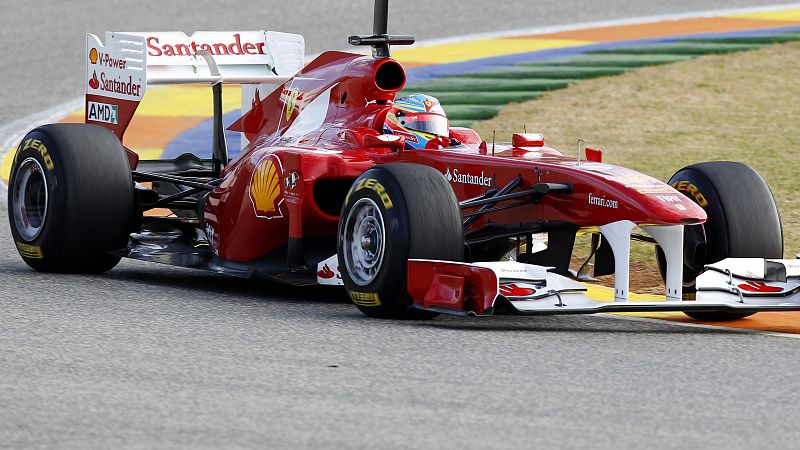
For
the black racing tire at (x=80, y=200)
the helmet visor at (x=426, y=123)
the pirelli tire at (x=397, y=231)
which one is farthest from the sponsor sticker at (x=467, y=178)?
the black racing tire at (x=80, y=200)

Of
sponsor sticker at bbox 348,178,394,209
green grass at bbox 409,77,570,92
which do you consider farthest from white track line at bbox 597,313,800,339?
green grass at bbox 409,77,570,92

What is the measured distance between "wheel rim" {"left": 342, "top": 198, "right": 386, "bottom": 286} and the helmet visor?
103 cm

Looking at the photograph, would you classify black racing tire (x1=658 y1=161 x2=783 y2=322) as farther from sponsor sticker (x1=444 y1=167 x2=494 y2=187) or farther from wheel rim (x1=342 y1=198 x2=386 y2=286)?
wheel rim (x1=342 y1=198 x2=386 y2=286)

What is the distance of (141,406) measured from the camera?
6074 millimetres

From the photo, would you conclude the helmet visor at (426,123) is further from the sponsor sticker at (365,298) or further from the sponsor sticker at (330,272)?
the sponsor sticker at (365,298)

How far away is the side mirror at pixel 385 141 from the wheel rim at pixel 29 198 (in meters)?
2.02

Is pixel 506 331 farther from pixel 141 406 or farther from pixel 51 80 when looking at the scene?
pixel 51 80

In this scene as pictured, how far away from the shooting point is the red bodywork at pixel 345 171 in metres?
7.98

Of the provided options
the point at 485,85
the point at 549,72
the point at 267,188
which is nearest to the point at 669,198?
the point at 267,188

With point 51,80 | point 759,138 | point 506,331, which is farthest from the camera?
point 51,80

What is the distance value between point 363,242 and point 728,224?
185cm

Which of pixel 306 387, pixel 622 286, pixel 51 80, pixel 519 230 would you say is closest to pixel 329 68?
pixel 519 230

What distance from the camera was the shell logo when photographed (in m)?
9.00

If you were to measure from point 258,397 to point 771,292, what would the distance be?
3.06 m
